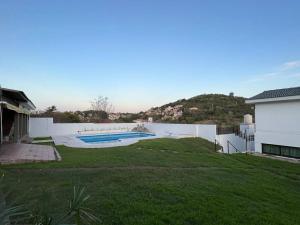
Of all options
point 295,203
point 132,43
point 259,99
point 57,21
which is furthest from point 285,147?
point 57,21

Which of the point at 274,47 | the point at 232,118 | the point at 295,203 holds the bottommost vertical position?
the point at 295,203

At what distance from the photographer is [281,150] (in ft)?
65.5

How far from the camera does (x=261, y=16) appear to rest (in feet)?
66.1

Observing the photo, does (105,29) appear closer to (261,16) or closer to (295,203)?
(261,16)

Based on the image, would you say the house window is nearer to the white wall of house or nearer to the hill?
the white wall of house

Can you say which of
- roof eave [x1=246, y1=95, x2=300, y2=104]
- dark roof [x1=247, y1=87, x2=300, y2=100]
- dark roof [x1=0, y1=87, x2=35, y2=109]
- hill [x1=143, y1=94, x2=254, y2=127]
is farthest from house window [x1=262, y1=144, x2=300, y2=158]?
dark roof [x1=0, y1=87, x2=35, y2=109]

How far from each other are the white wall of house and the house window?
0.35 metres

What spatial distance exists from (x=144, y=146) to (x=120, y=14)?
462 inches

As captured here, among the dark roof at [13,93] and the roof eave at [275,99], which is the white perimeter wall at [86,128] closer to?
the roof eave at [275,99]

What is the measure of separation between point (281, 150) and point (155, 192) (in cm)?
1646

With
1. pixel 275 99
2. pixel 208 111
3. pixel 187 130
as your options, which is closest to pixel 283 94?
pixel 275 99

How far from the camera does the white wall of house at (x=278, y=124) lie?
61.4 feet

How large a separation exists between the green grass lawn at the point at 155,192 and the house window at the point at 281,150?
7396 mm

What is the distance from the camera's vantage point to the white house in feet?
61.4
